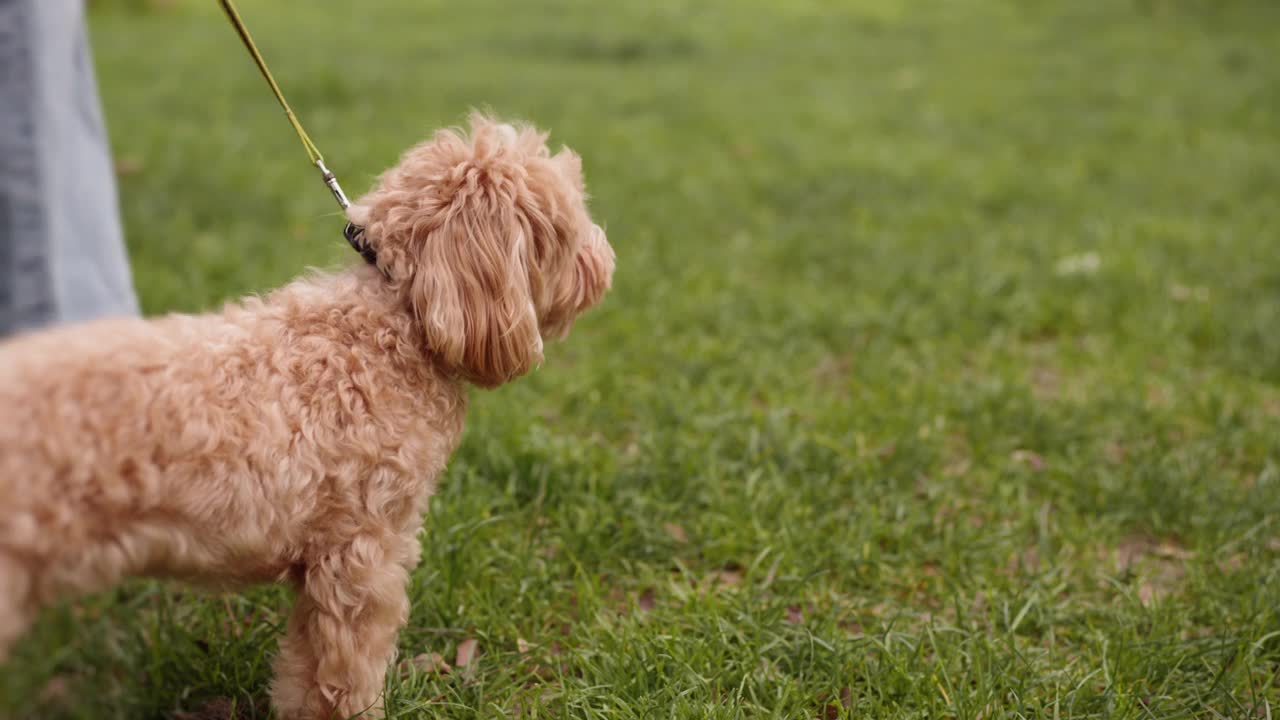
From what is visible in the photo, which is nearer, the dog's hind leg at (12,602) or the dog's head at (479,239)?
the dog's hind leg at (12,602)

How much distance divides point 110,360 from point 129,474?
8.6 inches

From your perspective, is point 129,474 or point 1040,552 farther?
point 1040,552

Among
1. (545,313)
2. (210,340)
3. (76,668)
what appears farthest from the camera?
(545,313)

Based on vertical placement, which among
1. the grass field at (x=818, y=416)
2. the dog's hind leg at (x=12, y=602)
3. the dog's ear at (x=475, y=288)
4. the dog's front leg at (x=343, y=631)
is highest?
the dog's ear at (x=475, y=288)

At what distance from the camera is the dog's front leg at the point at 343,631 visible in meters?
2.13

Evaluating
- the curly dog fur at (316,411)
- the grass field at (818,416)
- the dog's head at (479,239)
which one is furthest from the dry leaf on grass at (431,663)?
the dog's head at (479,239)

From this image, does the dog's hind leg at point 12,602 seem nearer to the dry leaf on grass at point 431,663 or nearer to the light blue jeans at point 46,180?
the dry leaf on grass at point 431,663

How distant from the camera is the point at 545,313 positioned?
2504 millimetres

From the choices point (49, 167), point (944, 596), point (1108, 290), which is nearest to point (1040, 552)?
point (944, 596)

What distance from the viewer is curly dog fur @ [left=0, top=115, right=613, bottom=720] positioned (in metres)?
1.71

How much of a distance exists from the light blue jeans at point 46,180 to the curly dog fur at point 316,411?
163 cm

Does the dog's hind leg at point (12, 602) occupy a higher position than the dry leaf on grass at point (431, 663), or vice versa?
the dog's hind leg at point (12, 602)

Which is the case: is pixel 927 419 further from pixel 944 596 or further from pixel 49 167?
pixel 49 167

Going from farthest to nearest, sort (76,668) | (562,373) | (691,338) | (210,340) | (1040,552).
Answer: (691,338) → (562,373) → (1040,552) → (210,340) → (76,668)
